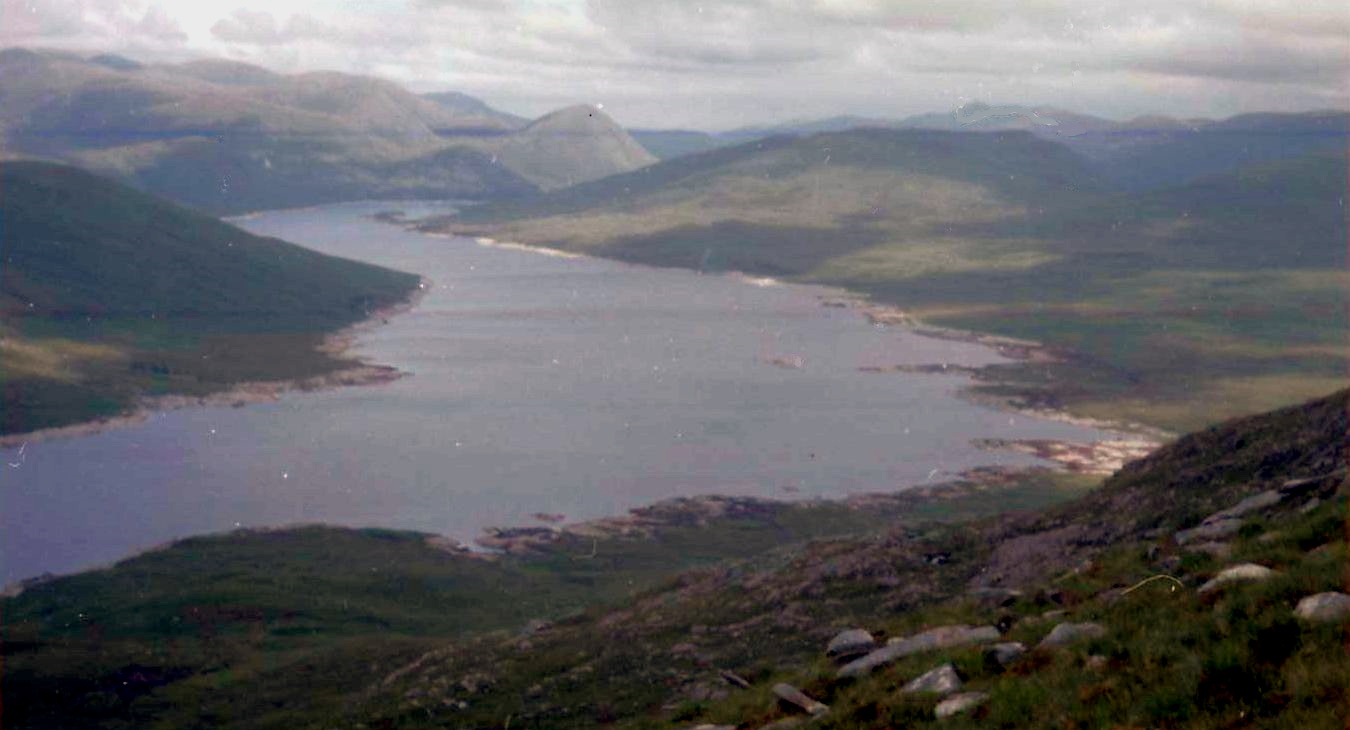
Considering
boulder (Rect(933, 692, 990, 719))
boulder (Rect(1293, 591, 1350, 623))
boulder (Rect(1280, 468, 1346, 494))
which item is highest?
boulder (Rect(1293, 591, 1350, 623))

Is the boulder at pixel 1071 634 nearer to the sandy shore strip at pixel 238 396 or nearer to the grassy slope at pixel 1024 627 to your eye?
the grassy slope at pixel 1024 627

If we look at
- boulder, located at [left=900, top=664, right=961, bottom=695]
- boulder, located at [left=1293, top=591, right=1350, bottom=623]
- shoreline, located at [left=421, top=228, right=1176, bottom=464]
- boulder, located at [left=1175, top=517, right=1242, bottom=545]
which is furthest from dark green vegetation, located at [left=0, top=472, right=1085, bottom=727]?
boulder, located at [left=1293, top=591, right=1350, bottom=623]

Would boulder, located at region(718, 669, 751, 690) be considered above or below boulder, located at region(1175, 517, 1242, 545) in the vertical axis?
below

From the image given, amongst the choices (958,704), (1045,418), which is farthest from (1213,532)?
(1045,418)

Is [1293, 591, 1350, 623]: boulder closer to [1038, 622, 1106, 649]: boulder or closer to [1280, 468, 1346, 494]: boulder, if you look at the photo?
[1038, 622, 1106, 649]: boulder

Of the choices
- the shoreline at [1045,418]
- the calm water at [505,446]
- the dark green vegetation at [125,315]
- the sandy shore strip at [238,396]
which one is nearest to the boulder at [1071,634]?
the calm water at [505,446]

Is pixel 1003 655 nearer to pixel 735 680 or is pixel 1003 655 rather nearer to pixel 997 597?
pixel 997 597

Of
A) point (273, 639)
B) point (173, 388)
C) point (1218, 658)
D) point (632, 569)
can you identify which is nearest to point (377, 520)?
point (632, 569)
